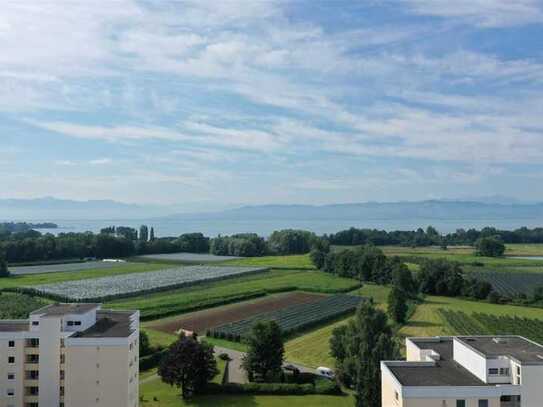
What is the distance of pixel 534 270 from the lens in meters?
74.4

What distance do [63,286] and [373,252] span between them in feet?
120

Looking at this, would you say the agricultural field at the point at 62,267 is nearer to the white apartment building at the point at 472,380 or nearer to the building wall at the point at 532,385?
the white apartment building at the point at 472,380

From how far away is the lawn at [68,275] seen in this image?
61.2 metres

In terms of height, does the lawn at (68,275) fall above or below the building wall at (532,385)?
below

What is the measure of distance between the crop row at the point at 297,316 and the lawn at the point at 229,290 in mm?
6200

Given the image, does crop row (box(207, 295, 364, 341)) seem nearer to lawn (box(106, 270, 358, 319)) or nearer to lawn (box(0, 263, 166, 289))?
lawn (box(106, 270, 358, 319))

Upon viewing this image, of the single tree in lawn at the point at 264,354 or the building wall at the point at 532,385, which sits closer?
the building wall at the point at 532,385

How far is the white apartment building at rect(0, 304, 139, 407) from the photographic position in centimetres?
2127

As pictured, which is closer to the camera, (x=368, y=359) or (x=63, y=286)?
(x=368, y=359)

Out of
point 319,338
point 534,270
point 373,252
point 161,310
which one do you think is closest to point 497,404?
point 319,338

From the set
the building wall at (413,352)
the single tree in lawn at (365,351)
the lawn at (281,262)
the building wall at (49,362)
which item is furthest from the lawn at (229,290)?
the building wall at (413,352)

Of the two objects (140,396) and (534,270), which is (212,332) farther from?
(534,270)

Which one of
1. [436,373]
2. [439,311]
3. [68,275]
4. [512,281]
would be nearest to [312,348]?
[436,373]

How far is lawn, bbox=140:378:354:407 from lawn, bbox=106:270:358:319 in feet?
57.6
